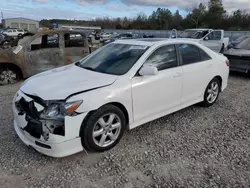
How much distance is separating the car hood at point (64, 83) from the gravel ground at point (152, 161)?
2.83 feet

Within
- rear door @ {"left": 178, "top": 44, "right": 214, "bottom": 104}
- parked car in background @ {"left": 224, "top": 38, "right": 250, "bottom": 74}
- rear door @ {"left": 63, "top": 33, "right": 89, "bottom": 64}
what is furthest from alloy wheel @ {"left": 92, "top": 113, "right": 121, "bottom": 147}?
parked car in background @ {"left": 224, "top": 38, "right": 250, "bottom": 74}

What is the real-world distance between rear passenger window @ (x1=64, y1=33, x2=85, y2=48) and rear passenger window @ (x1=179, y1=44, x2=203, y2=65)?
173 inches

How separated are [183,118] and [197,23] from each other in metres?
57.0

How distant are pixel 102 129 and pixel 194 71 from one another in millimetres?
2114

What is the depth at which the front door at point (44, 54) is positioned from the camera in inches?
258

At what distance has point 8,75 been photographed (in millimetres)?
6387

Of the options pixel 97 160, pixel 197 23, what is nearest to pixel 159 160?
pixel 97 160

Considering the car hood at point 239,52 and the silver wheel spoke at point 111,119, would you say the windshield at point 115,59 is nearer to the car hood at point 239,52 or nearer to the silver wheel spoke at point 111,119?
the silver wheel spoke at point 111,119

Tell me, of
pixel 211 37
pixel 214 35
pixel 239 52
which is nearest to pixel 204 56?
pixel 239 52

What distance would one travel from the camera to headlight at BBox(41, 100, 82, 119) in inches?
99.0

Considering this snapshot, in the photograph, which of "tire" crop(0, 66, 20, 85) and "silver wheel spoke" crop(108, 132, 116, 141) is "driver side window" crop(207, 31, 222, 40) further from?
"silver wheel spoke" crop(108, 132, 116, 141)

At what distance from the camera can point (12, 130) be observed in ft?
11.6

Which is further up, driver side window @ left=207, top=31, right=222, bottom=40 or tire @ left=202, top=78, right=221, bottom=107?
driver side window @ left=207, top=31, right=222, bottom=40

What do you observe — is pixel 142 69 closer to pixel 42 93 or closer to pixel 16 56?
pixel 42 93
